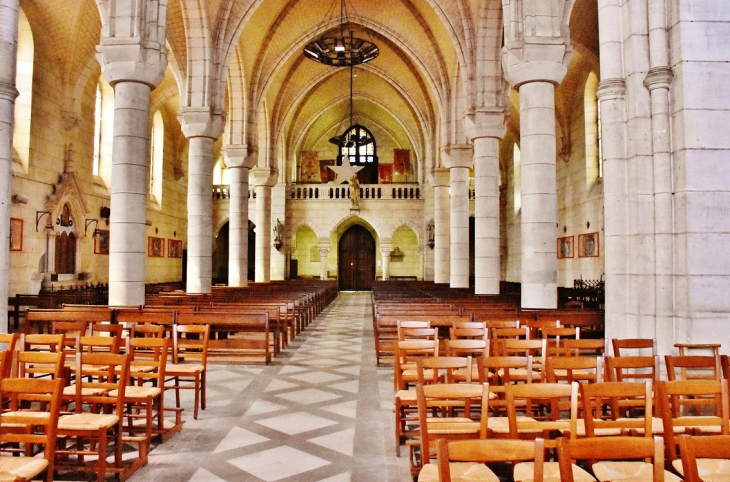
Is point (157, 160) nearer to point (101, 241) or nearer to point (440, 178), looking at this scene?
point (101, 241)

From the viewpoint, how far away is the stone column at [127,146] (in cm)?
975

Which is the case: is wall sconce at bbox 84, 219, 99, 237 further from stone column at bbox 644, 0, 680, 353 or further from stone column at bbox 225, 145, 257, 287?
stone column at bbox 644, 0, 680, 353

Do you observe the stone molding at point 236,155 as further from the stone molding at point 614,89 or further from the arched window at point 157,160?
the stone molding at point 614,89

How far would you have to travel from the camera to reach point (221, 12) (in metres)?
15.3

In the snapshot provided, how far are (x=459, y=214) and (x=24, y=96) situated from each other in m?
13.6

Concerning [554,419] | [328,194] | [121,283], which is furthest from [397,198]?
[554,419]

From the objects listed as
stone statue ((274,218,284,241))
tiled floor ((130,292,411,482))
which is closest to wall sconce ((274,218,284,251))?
stone statue ((274,218,284,241))

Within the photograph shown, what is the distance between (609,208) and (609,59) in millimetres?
1698

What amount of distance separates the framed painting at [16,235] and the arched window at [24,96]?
1.55 m

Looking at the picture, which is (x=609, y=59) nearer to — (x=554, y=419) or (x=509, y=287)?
(x=554, y=419)

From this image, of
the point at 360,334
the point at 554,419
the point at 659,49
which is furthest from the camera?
the point at 360,334

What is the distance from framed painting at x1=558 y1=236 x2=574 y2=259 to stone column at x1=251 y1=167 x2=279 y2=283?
12303 millimetres

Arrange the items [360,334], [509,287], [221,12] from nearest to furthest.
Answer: [360,334]
[221,12]
[509,287]

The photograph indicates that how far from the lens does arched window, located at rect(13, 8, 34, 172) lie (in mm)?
15555
